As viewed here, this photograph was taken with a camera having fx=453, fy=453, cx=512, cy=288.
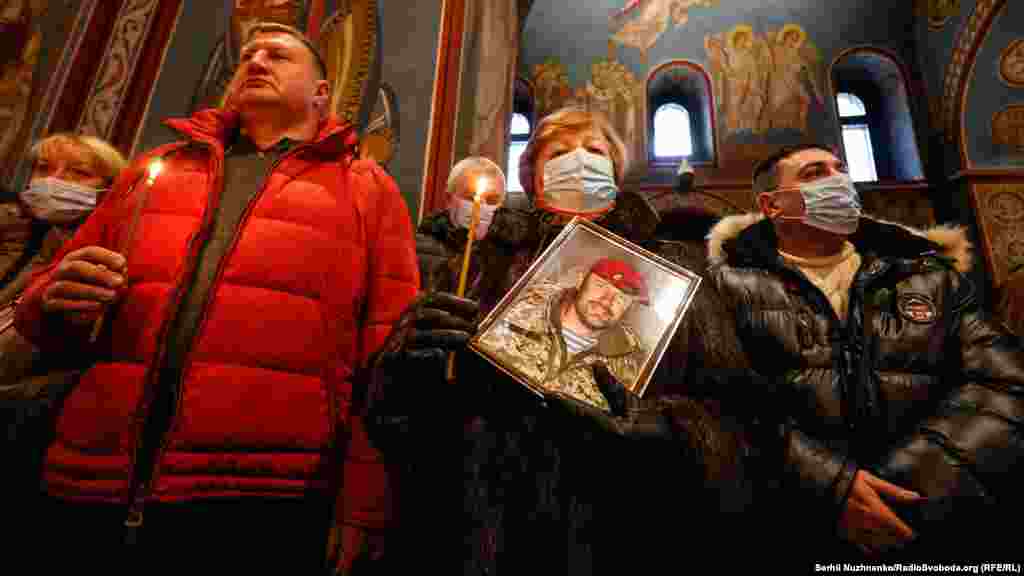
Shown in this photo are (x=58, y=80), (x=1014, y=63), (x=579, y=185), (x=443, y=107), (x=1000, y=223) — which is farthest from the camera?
(x=1014, y=63)

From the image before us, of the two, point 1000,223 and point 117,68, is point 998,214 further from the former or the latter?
point 117,68

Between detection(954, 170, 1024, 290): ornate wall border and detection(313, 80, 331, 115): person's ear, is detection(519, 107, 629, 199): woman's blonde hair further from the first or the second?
detection(954, 170, 1024, 290): ornate wall border

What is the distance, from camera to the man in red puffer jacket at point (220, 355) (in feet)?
3.08

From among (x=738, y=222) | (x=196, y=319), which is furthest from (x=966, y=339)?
(x=196, y=319)

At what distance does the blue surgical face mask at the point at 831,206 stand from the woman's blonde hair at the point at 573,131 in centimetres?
87

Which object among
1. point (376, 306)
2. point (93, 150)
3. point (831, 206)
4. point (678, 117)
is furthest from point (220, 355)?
point (678, 117)

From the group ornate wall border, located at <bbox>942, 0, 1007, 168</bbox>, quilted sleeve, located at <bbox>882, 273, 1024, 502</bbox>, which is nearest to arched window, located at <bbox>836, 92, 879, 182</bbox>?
ornate wall border, located at <bbox>942, 0, 1007, 168</bbox>

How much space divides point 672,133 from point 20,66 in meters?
8.47

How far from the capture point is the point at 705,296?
3.87 ft

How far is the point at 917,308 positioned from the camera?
1.44 m

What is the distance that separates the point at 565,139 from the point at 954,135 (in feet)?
26.9

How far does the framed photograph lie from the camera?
0.90 metres

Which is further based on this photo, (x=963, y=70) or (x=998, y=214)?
(x=963, y=70)

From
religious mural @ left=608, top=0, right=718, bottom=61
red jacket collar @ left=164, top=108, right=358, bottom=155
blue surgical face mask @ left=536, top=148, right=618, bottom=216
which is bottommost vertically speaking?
blue surgical face mask @ left=536, top=148, right=618, bottom=216
